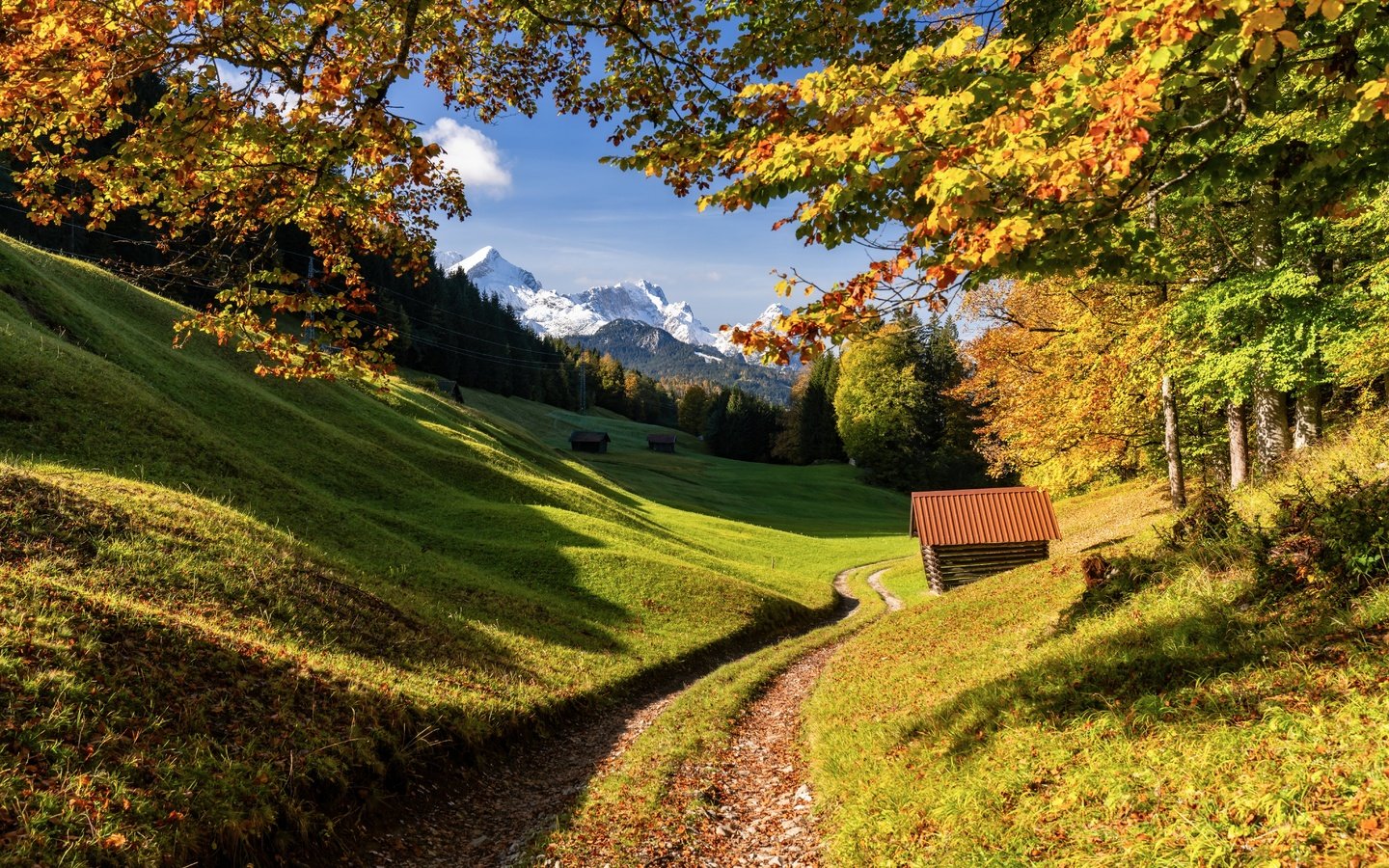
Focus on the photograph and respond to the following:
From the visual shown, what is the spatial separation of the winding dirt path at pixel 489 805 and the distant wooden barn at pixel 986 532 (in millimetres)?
18799

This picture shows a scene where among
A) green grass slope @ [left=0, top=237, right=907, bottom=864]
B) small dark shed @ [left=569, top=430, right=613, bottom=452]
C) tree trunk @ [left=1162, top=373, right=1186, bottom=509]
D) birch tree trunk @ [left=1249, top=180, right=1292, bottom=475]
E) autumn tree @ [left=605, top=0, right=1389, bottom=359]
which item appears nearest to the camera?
autumn tree @ [left=605, top=0, right=1389, bottom=359]

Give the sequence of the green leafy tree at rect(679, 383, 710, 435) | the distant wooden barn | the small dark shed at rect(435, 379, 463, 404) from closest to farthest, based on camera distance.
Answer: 1. the distant wooden barn
2. the small dark shed at rect(435, 379, 463, 404)
3. the green leafy tree at rect(679, 383, 710, 435)

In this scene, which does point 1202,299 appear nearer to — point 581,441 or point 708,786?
point 708,786

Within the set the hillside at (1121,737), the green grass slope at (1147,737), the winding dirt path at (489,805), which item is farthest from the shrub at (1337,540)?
the winding dirt path at (489,805)

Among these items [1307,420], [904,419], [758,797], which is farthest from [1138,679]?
[904,419]

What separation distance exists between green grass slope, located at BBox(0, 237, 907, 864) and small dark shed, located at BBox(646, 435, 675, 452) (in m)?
72.9

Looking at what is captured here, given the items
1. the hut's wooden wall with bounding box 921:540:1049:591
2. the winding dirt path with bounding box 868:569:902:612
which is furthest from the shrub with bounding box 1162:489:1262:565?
the hut's wooden wall with bounding box 921:540:1049:591

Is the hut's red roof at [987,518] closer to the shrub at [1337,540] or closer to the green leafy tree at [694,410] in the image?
the shrub at [1337,540]


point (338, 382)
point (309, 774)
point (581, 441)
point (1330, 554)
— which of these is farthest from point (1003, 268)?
point (581, 441)

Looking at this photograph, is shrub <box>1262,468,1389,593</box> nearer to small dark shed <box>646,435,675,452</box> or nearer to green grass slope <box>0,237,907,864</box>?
green grass slope <box>0,237,907,864</box>

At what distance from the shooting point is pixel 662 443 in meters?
116

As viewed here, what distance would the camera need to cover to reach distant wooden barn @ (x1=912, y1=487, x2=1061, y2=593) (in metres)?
30.8

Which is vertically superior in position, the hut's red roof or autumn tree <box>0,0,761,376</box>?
autumn tree <box>0,0,761,376</box>

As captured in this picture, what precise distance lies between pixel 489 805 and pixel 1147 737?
918 cm
